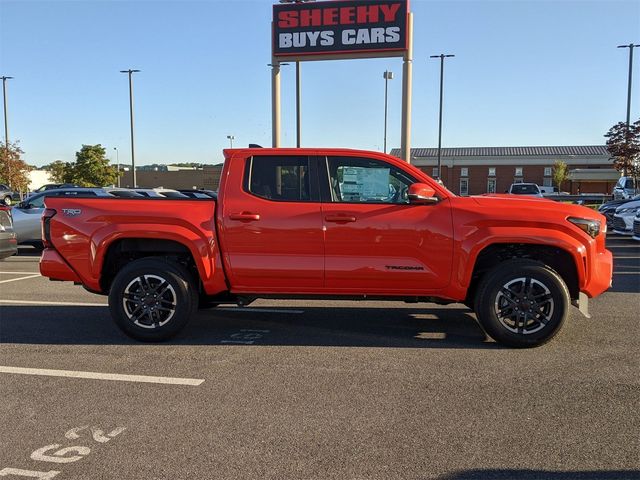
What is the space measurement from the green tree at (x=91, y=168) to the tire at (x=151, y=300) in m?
52.0

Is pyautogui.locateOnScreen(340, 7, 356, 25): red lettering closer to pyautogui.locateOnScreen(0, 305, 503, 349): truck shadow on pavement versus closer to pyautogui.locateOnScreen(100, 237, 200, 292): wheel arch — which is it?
pyautogui.locateOnScreen(0, 305, 503, 349): truck shadow on pavement

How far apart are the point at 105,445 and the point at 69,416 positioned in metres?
0.61

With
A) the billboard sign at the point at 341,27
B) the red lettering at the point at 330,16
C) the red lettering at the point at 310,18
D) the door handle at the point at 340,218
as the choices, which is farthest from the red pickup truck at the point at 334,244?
the red lettering at the point at 310,18

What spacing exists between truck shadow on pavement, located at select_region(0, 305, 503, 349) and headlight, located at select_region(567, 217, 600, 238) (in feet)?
4.62

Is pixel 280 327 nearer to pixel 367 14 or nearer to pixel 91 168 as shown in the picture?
pixel 367 14

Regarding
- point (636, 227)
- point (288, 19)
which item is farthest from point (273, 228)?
point (288, 19)

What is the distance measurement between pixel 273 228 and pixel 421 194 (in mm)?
1478

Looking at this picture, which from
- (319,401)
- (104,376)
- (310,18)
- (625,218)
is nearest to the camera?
(319,401)

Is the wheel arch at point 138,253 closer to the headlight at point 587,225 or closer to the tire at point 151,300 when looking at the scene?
the tire at point 151,300

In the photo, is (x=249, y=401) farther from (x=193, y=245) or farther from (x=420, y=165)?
(x=420, y=165)

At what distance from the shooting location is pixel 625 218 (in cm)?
1499

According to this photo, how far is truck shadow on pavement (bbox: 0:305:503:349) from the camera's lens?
5.62 metres

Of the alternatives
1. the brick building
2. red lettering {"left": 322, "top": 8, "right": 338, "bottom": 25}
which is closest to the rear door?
red lettering {"left": 322, "top": 8, "right": 338, "bottom": 25}

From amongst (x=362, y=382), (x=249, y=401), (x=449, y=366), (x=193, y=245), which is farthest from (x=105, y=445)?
→ (x=449, y=366)
